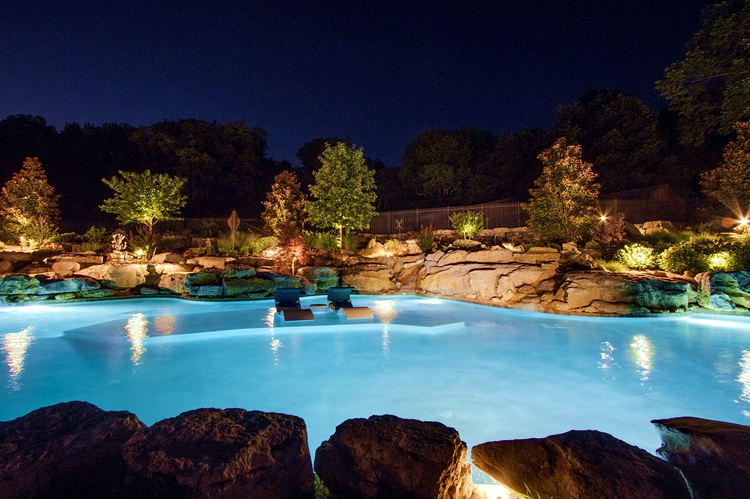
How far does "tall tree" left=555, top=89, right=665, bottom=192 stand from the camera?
20094mm

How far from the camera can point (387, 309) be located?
900cm

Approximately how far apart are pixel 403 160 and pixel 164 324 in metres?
23.1

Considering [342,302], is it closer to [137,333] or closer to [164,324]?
[164,324]

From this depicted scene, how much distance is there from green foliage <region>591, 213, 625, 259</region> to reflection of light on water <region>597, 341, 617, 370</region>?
7029 mm

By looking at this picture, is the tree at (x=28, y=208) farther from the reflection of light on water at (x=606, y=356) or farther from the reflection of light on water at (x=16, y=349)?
the reflection of light on water at (x=606, y=356)

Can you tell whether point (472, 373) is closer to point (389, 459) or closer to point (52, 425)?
point (389, 459)

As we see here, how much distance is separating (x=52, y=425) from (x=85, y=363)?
3919mm

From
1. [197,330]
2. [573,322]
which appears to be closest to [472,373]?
[573,322]

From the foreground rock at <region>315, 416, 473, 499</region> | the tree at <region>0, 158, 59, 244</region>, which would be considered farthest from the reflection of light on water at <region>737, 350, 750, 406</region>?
the tree at <region>0, 158, 59, 244</region>

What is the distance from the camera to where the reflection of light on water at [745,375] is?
13.0 feet

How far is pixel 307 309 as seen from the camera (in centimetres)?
776

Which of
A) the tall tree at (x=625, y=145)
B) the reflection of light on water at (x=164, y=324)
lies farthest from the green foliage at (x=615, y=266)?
the tall tree at (x=625, y=145)

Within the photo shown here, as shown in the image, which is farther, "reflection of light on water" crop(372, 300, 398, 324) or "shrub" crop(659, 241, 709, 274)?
"shrub" crop(659, 241, 709, 274)

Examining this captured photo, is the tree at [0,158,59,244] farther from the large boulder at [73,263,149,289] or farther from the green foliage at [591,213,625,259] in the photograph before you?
the green foliage at [591,213,625,259]
